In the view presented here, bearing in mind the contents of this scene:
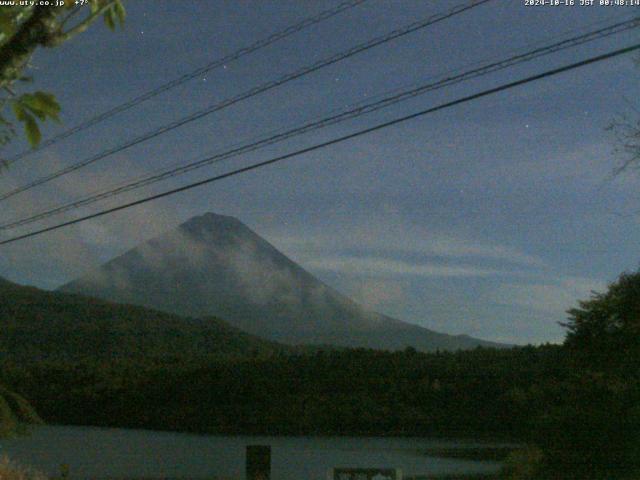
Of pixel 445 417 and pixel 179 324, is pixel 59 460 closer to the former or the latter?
pixel 445 417

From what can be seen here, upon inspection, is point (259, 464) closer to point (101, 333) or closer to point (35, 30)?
point (35, 30)

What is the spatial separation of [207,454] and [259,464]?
1096 cm

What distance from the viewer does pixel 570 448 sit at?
17016 mm

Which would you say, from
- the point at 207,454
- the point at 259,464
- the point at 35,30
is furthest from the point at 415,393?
the point at 35,30

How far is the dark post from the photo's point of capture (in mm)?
14428

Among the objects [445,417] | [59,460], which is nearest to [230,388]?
[445,417]

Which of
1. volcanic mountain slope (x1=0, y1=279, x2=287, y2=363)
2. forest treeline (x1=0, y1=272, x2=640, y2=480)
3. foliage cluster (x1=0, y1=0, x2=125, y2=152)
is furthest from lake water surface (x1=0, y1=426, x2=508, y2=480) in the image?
volcanic mountain slope (x1=0, y1=279, x2=287, y2=363)

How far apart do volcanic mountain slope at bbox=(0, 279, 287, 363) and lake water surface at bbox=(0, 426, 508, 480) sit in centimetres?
1987

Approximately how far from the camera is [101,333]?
2138 inches

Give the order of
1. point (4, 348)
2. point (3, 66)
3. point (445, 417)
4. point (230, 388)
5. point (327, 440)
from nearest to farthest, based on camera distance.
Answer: point (3, 66)
point (327, 440)
point (445, 417)
point (230, 388)
point (4, 348)

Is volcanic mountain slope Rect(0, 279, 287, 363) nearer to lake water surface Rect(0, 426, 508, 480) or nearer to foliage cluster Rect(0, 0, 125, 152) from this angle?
lake water surface Rect(0, 426, 508, 480)

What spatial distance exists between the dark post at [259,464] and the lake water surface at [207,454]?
378 centimetres

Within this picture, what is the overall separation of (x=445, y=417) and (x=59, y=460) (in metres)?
14.1

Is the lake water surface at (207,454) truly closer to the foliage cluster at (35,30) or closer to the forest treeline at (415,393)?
the forest treeline at (415,393)
